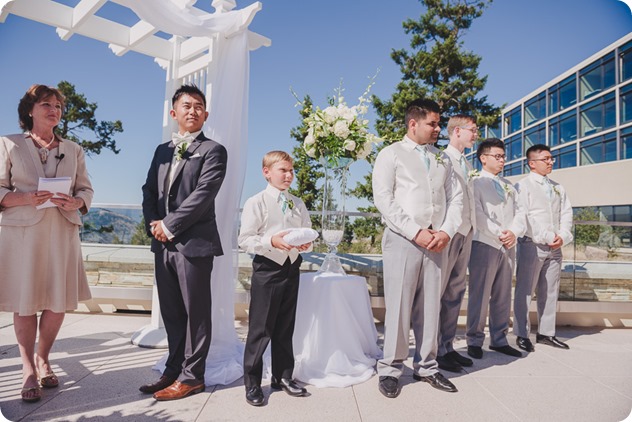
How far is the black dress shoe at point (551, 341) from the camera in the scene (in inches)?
171

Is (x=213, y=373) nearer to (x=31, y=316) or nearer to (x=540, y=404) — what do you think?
(x=31, y=316)

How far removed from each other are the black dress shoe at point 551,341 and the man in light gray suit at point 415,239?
201cm

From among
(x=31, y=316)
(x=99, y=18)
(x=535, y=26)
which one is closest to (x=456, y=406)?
(x=31, y=316)

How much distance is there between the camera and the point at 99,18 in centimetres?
415

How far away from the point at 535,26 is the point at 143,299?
6.69m

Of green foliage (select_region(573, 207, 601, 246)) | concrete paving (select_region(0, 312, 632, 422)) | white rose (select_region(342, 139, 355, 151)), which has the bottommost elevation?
concrete paving (select_region(0, 312, 632, 422))

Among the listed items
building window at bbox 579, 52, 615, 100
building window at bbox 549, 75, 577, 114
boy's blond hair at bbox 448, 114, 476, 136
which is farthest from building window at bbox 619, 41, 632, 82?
boy's blond hair at bbox 448, 114, 476, 136

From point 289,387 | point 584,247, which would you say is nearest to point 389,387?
point 289,387

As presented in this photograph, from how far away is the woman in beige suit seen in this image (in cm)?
264

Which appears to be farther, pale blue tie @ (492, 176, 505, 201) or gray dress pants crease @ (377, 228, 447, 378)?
pale blue tie @ (492, 176, 505, 201)

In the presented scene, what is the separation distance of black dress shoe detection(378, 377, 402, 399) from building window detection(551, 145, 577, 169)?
39761 mm

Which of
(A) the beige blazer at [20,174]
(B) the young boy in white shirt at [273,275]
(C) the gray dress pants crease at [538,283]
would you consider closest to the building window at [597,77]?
(C) the gray dress pants crease at [538,283]

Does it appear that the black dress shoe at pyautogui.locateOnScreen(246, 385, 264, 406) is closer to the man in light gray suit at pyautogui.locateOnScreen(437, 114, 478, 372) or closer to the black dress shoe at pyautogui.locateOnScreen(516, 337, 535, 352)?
the man in light gray suit at pyautogui.locateOnScreen(437, 114, 478, 372)

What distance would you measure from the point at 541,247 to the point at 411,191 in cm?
209
